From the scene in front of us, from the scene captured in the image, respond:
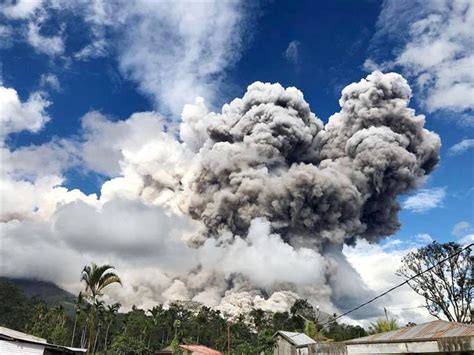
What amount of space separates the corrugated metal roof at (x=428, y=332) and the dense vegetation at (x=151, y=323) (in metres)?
49.9

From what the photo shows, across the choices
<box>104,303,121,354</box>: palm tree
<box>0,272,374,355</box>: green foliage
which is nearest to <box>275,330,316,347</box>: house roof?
<box>0,272,374,355</box>: green foliage

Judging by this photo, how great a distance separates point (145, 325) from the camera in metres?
90.6

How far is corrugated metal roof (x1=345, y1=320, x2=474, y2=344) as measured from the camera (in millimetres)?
11938

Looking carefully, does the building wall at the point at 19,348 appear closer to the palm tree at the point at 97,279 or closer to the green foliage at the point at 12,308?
the palm tree at the point at 97,279

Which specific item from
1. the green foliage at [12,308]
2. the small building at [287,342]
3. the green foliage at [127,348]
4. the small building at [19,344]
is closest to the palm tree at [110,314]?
the green foliage at [12,308]

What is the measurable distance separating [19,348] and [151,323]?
86.4 meters

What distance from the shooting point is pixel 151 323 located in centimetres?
9431

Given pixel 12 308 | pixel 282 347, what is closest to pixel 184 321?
pixel 12 308

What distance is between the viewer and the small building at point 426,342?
11.0 meters

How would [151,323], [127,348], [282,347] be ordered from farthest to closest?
[151,323]
[127,348]
[282,347]

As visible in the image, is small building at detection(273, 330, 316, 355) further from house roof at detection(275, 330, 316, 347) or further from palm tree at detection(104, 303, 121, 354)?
palm tree at detection(104, 303, 121, 354)

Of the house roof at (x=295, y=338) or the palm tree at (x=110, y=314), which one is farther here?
the palm tree at (x=110, y=314)

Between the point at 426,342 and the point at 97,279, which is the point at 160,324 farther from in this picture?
the point at 426,342

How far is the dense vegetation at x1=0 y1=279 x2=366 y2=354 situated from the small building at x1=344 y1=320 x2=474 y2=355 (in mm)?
49987
